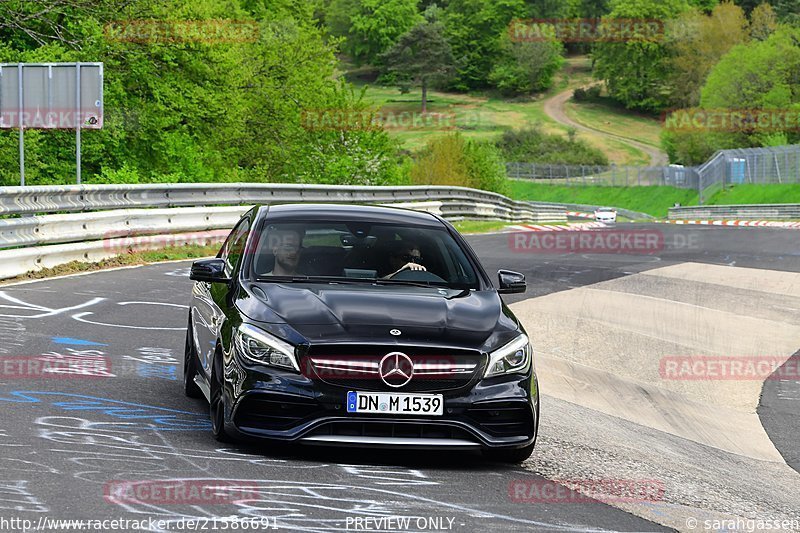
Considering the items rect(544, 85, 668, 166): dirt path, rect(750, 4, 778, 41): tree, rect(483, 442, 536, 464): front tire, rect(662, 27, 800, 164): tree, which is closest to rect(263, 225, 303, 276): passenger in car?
rect(483, 442, 536, 464): front tire

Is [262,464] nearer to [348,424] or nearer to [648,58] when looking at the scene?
[348,424]

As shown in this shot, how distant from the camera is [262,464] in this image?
663 cm

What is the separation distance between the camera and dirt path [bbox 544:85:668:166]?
144375 millimetres

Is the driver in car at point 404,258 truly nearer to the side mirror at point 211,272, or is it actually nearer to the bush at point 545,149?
the side mirror at point 211,272

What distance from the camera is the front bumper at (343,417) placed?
668cm

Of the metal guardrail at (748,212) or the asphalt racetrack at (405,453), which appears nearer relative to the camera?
the asphalt racetrack at (405,453)

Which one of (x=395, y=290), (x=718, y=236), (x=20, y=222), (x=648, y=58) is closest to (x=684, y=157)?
(x=648, y=58)

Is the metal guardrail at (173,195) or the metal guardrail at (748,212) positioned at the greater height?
the metal guardrail at (173,195)

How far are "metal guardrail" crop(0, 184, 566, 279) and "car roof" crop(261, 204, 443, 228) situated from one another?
A: 7.85 meters

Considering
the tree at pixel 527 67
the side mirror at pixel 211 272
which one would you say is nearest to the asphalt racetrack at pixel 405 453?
the side mirror at pixel 211 272

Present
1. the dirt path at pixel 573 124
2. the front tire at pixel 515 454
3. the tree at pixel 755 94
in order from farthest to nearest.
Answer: the dirt path at pixel 573 124 → the tree at pixel 755 94 → the front tire at pixel 515 454

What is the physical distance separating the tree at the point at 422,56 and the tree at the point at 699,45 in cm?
2948

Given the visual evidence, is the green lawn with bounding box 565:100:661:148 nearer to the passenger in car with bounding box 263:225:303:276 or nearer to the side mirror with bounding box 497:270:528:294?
the side mirror with bounding box 497:270:528:294

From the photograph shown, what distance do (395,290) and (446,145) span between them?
46.9 m
